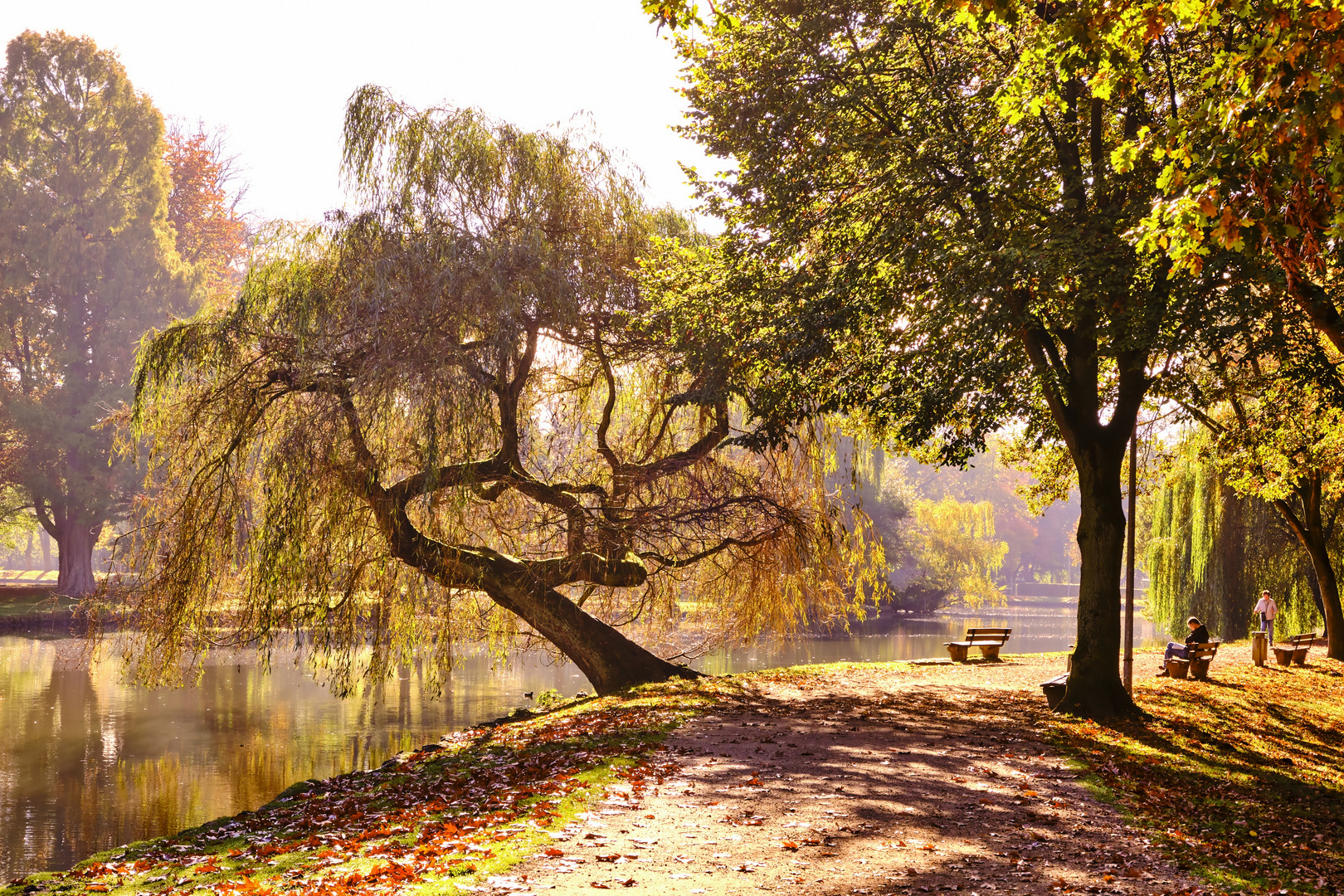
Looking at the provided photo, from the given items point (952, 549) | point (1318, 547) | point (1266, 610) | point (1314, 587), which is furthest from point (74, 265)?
point (1314, 587)

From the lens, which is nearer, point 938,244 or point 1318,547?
point 938,244

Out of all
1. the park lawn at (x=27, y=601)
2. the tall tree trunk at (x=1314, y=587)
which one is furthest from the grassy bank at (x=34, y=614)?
the tall tree trunk at (x=1314, y=587)

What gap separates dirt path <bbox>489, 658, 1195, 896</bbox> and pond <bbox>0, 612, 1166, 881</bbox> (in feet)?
18.4

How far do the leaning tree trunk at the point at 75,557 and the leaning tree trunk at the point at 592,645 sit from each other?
2650cm

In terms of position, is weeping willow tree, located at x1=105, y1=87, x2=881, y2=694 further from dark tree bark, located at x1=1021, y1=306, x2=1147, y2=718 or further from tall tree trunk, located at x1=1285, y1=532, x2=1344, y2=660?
tall tree trunk, located at x1=1285, y1=532, x2=1344, y2=660

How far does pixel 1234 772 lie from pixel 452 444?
9770mm

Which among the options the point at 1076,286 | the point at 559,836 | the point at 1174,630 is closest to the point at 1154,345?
the point at 1076,286

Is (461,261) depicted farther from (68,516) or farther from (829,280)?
(68,516)

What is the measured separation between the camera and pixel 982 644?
2134cm

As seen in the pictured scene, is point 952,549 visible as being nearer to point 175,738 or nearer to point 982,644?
point 982,644

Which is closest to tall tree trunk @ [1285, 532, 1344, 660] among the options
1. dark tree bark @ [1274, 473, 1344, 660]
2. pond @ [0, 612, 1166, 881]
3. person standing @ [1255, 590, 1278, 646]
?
dark tree bark @ [1274, 473, 1344, 660]

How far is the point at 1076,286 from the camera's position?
12.1 m

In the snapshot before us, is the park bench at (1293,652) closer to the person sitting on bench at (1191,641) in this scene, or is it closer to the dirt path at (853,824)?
the person sitting on bench at (1191,641)

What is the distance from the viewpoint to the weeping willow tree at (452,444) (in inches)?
510
